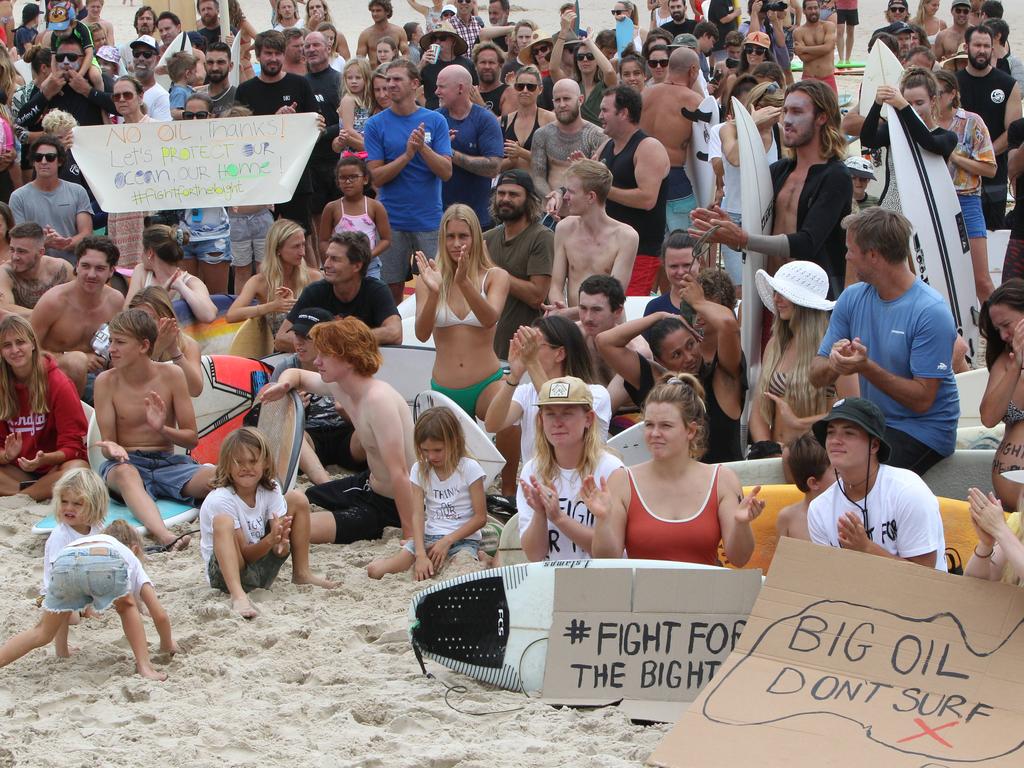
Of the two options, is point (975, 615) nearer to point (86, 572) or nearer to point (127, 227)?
point (86, 572)

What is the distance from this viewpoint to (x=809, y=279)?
629cm

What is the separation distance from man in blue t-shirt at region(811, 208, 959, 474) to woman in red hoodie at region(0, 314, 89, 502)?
389cm

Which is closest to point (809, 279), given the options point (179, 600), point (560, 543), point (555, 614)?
point (560, 543)

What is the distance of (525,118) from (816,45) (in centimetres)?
435

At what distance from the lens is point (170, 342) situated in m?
7.29

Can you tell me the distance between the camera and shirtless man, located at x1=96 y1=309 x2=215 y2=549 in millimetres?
6996

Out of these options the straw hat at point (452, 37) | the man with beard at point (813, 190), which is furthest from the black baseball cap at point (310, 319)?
the straw hat at point (452, 37)

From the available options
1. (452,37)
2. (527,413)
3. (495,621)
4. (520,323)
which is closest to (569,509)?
(495,621)

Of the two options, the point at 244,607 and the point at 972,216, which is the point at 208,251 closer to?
the point at 244,607

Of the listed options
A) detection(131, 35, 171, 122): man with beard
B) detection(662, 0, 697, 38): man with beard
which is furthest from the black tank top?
detection(662, 0, 697, 38): man with beard

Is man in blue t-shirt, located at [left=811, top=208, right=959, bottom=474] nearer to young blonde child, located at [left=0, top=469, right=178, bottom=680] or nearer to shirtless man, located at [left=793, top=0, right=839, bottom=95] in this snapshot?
young blonde child, located at [left=0, top=469, right=178, bottom=680]

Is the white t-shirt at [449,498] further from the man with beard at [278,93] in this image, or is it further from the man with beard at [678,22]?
the man with beard at [678,22]

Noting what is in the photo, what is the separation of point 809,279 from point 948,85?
326 cm

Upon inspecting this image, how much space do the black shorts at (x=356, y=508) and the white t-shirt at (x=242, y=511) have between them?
0.72m
